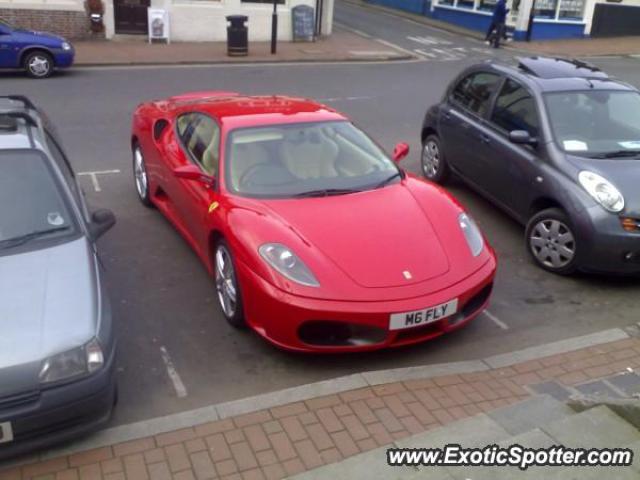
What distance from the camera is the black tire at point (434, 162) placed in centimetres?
876

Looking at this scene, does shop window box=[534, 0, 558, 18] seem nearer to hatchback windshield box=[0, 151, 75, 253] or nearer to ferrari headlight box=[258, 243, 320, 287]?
ferrari headlight box=[258, 243, 320, 287]

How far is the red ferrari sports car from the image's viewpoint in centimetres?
463

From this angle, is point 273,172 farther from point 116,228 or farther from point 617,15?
point 617,15

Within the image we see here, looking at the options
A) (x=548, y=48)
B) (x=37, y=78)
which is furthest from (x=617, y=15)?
(x=37, y=78)

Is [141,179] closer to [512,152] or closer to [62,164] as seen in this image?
[62,164]

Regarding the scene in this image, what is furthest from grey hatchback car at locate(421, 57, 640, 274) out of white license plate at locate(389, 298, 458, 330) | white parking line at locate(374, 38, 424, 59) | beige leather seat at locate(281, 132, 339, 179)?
white parking line at locate(374, 38, 424, 59)

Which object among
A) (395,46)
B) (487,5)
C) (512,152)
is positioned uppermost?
(512,152)

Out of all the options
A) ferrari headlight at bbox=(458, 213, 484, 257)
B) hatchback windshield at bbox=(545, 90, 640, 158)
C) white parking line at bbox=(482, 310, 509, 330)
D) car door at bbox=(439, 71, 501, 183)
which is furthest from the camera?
car door at bbox=(439, 71, 501, 183)

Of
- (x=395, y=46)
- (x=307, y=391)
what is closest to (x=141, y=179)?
(x=307, y=391)

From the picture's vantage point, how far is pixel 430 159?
908cm

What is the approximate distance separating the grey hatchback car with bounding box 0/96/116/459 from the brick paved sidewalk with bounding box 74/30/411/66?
13.5 metres

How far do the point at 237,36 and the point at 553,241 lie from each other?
49.5 ft

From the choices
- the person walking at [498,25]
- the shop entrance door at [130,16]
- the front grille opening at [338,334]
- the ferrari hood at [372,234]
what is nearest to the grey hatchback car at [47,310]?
the front grille opening at [338,334]

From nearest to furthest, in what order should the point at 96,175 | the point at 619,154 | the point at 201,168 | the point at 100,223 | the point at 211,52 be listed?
the point at 100,223, the point at 201,168, the point at 619,154, the point at 96,175, the point at 211,52
